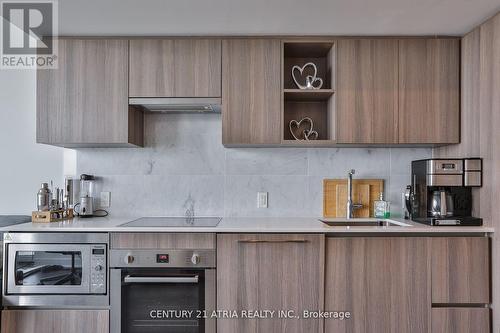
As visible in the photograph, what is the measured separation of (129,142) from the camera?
250 centimetres

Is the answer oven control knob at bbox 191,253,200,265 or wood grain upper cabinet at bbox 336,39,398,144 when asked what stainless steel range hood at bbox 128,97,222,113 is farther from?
oven control knob at bbox 191,253,200,265

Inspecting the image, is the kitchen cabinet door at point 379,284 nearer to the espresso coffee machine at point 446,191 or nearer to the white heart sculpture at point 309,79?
the espresso coffee machine at point 446,191

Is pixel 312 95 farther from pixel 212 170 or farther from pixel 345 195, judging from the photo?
pixel 212 170

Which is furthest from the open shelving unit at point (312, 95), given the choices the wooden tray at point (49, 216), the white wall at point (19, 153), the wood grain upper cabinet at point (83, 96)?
the white wall at point (19, 153)

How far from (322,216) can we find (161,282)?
4.12 feet

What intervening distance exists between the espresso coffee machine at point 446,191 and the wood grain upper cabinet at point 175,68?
4.74ft

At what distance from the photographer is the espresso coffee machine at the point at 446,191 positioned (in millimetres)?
2250

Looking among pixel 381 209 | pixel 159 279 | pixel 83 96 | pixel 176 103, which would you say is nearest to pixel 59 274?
pixel 159 279

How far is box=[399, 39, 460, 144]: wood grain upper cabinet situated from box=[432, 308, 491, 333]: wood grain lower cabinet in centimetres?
103

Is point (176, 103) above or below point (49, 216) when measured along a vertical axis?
above

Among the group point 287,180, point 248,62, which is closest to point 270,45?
point 248,62

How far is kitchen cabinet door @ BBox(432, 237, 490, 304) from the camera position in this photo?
2158mm

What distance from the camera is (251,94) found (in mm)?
2445

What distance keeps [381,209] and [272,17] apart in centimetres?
153
